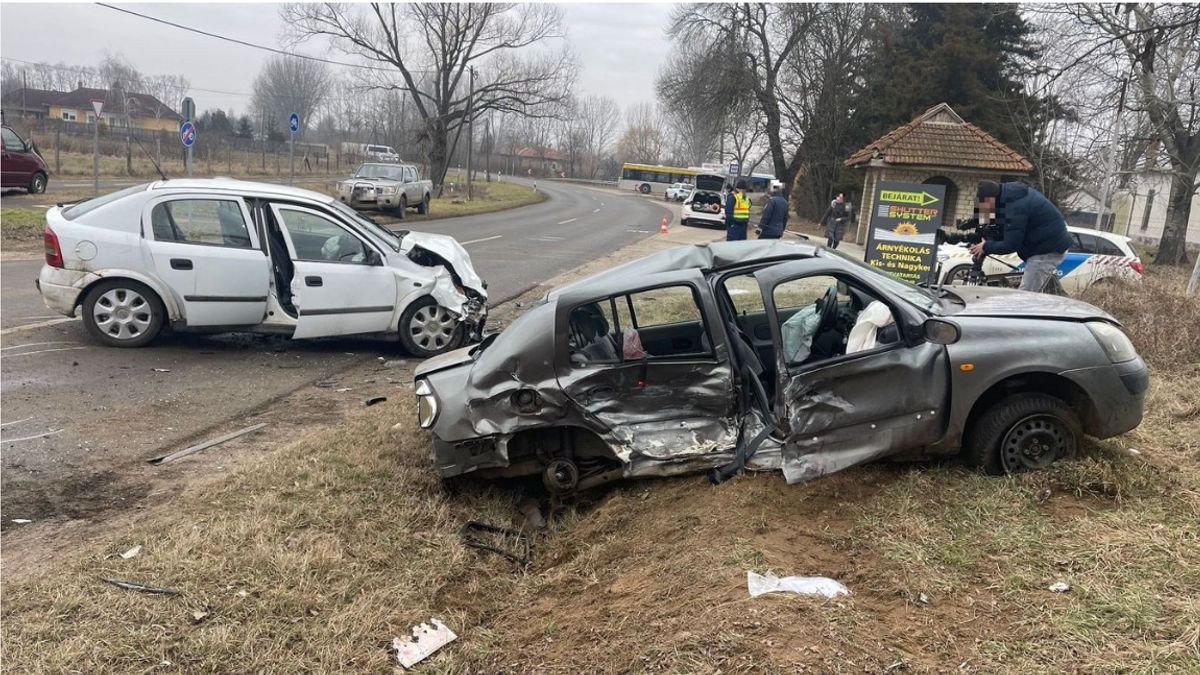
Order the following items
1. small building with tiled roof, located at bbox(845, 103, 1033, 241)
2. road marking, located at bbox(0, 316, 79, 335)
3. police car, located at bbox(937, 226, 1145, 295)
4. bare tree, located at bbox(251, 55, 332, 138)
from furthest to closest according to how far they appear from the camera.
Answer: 1. bare tree, located at bbox(251, 55, 332, 138)
2. small building with tiled roof, located at bbox(845, 103, 1033, 241)
3. police car, located at bbox(937, 226, 1145, 295)
4. road marking, located at bbox(0, 316, 79, 335)

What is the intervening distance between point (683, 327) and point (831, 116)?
3603 cm

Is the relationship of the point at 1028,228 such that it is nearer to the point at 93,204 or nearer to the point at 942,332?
the point at 942,332

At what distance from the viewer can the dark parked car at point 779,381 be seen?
423 centimetres

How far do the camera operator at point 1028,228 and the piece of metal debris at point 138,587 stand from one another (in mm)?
7036

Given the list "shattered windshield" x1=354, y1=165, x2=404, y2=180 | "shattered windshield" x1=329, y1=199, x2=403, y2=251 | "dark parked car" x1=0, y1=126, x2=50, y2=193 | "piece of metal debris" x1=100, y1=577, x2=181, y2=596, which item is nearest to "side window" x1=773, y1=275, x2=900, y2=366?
"piece of metal debris" x1=100, y1=577, x2=181, y2=596

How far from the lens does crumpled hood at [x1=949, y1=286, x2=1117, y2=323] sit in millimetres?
4438

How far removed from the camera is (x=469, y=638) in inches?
135

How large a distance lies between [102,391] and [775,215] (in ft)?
32.6

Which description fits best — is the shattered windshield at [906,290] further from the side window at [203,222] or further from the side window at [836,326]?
the side window at [203,222]

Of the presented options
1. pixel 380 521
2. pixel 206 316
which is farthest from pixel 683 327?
pixel 206 316

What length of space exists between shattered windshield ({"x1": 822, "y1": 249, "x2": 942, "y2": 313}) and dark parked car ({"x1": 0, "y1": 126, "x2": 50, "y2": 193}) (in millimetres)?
23987

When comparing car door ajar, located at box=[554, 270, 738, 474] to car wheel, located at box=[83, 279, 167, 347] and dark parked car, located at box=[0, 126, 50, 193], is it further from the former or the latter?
dark parked car, located at box=[0, 126, 50, 193]

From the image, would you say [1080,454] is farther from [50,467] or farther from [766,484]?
[50,467]

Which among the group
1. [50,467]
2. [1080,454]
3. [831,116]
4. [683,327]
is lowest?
[50,467]
